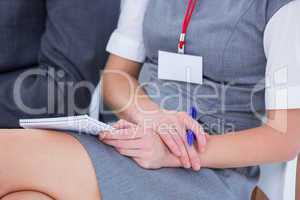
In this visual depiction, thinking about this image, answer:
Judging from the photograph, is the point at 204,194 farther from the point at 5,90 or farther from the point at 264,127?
the point at 5,90

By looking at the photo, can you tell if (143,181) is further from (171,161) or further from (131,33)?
(131,33)

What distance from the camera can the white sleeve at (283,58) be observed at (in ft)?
2.76

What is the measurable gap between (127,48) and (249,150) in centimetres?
43

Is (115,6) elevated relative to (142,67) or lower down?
elevated

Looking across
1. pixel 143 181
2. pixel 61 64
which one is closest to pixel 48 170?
pixel 143 181

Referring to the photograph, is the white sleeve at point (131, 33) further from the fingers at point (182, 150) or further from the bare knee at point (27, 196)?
the bare knee at point (27, 196)

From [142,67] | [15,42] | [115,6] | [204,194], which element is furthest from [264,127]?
[15,42]

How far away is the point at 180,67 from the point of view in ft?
3.35

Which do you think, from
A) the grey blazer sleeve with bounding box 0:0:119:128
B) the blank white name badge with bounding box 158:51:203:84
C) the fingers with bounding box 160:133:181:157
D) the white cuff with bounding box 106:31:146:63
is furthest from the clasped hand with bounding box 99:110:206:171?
the grey blazer sleeve with bounding box 0:0:119:128

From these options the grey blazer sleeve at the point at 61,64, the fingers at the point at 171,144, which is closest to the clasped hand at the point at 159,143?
the fingers at the point at 171,144

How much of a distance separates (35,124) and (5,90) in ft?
1.59

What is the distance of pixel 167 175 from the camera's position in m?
0.84

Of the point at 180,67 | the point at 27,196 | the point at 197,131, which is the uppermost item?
the point at 180,67

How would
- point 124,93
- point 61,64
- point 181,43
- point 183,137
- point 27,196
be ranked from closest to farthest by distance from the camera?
point 27,196
point 183,137
point 181,43
point 124,93
point 61,64
